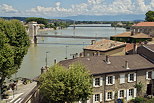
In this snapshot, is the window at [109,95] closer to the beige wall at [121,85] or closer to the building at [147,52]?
the beige wall at [121,85]

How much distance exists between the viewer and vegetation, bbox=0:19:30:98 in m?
24.5

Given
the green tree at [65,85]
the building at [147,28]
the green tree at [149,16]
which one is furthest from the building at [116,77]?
the green tree at [149,16]

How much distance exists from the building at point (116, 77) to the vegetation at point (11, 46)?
207 inches

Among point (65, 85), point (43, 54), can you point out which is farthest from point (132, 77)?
point (43, 54)

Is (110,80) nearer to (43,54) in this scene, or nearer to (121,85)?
(121,85)

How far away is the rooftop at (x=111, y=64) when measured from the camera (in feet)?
82.4

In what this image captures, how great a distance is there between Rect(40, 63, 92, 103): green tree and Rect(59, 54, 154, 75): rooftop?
306 cm

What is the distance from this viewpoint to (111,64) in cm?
2647

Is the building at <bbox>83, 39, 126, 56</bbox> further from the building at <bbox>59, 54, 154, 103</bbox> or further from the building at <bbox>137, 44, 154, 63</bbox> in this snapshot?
the building at <bbox>59, 54, 154, 103</bbox>

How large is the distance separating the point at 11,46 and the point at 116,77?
11276mm

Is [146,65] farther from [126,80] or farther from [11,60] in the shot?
[11,60]

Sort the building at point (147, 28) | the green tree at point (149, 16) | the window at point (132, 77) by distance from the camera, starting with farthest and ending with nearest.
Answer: the green tree at point (149, 16) < the building at point (147, 28) < the window at point (132, 77)

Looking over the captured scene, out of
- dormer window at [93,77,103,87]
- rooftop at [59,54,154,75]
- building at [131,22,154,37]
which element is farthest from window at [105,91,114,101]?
building at [131,22,154,37]

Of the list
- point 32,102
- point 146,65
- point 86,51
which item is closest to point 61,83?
point 32,102
